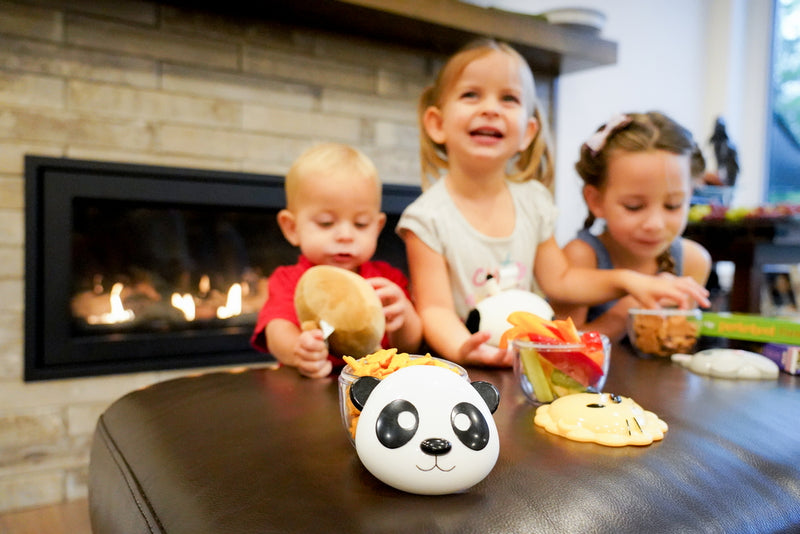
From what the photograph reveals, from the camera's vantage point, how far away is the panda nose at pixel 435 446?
38 cm

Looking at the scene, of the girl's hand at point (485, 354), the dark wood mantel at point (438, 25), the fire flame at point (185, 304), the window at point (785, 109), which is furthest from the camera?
the window at point (785, 109)

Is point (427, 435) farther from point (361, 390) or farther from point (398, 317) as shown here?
point (398, 317)

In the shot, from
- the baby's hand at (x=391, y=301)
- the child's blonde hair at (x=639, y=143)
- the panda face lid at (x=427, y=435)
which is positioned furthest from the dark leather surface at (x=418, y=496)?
the child's blonde hair at (x=639, y=143)

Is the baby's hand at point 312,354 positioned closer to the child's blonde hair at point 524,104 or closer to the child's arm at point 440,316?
the child's arm at point 440,316

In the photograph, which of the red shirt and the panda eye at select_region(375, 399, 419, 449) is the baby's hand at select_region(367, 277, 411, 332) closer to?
the red shirt

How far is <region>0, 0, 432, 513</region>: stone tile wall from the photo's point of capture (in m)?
1.36

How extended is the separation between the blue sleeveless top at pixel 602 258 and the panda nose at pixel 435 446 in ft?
2.51

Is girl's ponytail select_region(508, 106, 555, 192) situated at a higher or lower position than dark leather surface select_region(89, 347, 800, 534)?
higher

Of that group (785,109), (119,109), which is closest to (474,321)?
(119,109)

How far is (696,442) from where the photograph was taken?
0.51 m

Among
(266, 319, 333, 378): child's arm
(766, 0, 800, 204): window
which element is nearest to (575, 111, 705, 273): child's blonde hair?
(266, 319, 333, 378): child's arm

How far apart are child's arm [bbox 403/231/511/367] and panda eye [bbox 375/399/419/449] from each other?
1.04 feet

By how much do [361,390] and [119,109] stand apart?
4.28 ft

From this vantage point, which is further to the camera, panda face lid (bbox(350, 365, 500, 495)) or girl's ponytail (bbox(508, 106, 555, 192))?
girl's ponytail (bbox(508, 106, 555, 192))
